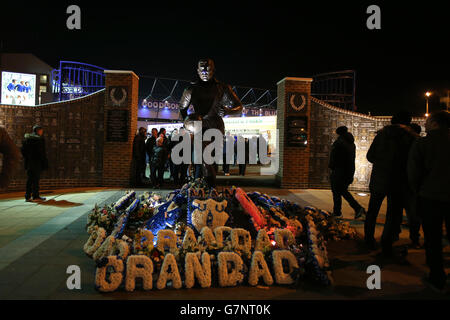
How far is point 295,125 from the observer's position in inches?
424

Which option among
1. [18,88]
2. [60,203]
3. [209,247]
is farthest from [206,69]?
[18,88]

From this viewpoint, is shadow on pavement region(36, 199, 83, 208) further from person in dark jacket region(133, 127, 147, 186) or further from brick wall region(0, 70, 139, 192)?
person in dark jacket region(133, 127, 147, 186)

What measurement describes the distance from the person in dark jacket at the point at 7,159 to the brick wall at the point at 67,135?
23.3ft

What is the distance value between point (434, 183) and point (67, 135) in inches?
377

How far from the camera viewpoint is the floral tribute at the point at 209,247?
355 cm

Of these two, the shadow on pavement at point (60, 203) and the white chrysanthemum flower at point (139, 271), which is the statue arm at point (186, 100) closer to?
the white chrysanthemum flower at point (139, 271)

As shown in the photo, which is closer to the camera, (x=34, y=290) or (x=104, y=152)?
(x=34, y=290)

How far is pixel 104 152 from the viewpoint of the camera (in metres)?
10.6

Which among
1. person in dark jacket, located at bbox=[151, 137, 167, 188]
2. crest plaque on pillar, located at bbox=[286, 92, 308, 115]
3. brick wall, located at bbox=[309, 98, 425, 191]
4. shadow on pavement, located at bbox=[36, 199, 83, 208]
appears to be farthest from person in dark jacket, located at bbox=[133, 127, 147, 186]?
brick wall, located at bbox=[309, 98, 425, 191]

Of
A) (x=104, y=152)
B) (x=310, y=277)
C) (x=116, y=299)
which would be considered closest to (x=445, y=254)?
(x=310, y=277)

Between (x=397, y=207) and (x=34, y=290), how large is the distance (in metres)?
4.37

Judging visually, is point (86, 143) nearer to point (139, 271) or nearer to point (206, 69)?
point (206, 69)

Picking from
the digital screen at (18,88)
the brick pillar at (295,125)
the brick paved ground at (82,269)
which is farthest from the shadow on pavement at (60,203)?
the digital screen at (18,88)

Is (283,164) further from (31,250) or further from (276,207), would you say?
(31,250)
